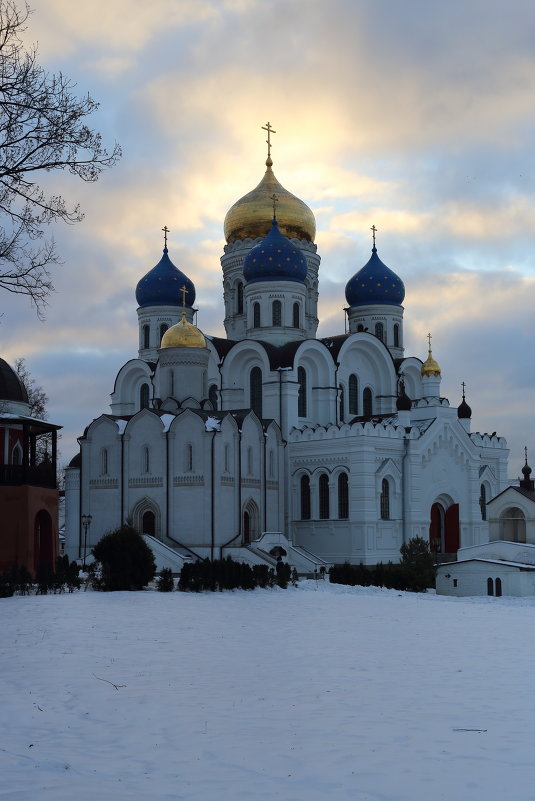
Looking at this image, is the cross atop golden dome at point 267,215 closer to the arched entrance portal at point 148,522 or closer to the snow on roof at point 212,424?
the snow on roof at point 212,424

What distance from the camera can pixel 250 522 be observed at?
1297 inches

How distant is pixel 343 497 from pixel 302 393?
4.84 meters

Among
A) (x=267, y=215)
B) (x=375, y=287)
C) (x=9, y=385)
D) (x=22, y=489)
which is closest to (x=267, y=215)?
(x=267, y=215)

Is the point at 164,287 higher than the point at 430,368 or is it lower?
higher

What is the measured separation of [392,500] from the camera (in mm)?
34312

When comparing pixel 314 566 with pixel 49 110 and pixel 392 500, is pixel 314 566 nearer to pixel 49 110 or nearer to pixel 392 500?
pixel 392 500

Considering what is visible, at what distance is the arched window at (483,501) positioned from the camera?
38.4 m

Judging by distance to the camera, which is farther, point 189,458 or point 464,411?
point 464,411

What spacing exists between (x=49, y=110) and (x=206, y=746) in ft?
22.7

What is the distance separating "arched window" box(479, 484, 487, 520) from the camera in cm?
3841

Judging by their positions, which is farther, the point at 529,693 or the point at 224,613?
the point at 224,613

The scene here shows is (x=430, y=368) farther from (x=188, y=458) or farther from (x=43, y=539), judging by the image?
(x=43, y=539)

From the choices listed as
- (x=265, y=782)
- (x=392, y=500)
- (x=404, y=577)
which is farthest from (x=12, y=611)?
(x=392, y=500)

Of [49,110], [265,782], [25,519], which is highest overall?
[49,110]
